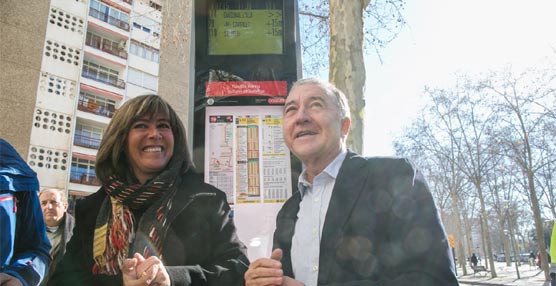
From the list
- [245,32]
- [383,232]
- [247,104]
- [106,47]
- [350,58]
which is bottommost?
[383,232]

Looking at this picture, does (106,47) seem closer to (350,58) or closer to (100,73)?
(100,73)

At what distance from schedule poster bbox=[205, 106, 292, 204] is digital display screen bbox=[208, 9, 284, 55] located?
48 centimetres

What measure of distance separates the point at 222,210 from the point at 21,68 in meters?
28.2

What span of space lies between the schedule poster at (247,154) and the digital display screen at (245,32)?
48 cm

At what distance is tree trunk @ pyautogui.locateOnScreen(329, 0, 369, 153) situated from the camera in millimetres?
5047

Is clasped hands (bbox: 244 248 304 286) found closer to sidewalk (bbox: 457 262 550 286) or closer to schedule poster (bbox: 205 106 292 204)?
schedule poster (bbox: 205 106 292 204)

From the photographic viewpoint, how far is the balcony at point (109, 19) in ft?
90.6

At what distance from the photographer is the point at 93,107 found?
87.7 feet

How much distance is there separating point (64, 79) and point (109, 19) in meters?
6.10

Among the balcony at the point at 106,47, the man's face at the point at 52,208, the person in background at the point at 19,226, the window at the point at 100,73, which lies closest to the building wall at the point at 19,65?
the window at the point at 100,73

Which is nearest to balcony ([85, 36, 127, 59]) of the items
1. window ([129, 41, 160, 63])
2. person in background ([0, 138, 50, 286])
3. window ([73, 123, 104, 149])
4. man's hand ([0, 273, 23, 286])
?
window ([129, 41, 160, 63])

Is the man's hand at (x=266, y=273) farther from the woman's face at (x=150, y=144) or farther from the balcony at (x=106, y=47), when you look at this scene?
the balcony at (x=106, y=47)

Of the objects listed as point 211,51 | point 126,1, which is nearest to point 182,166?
point 211,51

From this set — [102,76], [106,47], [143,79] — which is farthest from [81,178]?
[106,47]
